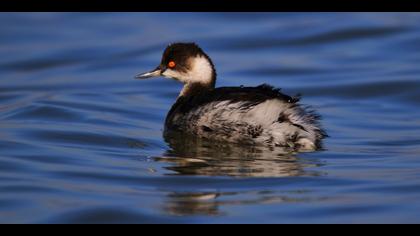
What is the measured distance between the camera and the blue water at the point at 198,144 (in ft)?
23.0

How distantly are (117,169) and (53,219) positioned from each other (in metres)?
1.54

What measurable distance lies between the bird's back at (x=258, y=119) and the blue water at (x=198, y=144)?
13cm

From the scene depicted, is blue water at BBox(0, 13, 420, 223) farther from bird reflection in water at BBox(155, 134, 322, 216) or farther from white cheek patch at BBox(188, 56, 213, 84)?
white cheek patch at BBox(188, 56, 213, 84)

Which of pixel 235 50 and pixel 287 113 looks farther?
pixel 235 50

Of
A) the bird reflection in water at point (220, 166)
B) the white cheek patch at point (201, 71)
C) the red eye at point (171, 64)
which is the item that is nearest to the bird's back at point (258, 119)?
the bird reflection in water at point (220, 166)

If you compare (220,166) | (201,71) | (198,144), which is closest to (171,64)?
(201,71)

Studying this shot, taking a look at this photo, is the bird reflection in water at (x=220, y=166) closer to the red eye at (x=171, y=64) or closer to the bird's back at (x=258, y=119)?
the bird's back at (x=258, y=119)

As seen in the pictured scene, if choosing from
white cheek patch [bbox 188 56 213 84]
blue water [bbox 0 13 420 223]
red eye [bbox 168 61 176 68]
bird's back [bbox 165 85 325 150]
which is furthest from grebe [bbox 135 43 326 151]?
red eye [bbox 168 61 176 68]

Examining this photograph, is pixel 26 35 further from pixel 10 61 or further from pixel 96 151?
pixel 96 151

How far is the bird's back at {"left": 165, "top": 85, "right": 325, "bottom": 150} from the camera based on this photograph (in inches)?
341

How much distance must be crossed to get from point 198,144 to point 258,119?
67 cm

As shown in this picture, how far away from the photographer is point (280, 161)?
8.31 meters
